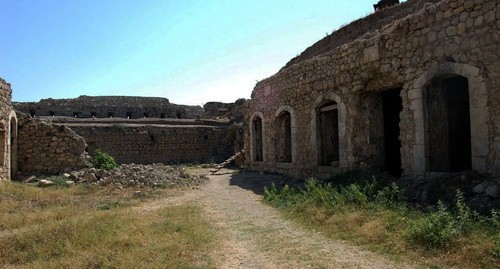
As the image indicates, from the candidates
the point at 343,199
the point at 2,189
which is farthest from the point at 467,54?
the point at 2,189

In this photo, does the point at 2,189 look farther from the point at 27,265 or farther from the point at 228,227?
the point at 228,227

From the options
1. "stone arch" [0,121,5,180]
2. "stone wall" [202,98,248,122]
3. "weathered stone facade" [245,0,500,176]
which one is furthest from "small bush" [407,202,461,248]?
"stone wall" [202,98,248,122]

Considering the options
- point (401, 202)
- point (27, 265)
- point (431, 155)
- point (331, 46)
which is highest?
point (331, 46)

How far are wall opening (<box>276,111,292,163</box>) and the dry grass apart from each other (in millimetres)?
6170

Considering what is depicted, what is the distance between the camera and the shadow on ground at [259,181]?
12266 millimetres

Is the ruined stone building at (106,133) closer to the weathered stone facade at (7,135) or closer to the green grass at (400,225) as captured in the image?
the weathered stone facade at (7,135)

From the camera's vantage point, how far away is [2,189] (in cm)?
1009

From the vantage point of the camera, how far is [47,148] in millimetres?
14039

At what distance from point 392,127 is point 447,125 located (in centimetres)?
282

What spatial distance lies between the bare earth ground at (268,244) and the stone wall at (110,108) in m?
21.5

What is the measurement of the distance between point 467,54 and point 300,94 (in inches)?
245

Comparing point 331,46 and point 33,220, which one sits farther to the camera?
point 331,46

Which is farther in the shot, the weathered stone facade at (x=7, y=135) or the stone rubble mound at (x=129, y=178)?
the stone rubble mound at (x=129, y=178)

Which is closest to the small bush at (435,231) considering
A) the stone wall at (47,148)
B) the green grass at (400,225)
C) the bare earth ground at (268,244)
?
the green grass at (400,225)
